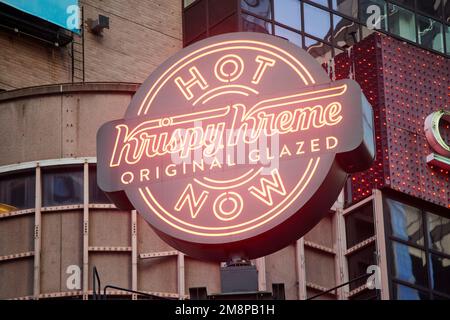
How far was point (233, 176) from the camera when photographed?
1944 centimetres

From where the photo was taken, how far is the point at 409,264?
111 feet

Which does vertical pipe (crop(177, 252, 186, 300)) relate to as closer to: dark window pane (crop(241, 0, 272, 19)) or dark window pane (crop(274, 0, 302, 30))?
dark window pane (crop(241, 0, 272, 19))

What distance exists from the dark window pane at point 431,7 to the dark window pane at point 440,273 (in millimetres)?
8930

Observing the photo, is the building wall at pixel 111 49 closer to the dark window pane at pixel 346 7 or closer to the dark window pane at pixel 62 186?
the dark window pane at pixel 346 7

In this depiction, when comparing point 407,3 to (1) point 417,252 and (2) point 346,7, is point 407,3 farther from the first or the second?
(1) point 417,252

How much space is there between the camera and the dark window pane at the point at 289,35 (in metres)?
37.4

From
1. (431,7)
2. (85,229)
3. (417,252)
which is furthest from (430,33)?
(85,229)

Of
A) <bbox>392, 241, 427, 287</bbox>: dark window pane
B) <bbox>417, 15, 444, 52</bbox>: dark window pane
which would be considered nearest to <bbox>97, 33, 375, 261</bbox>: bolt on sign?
<bbox>392, 241, 427, 287</bbox>: dark window pane

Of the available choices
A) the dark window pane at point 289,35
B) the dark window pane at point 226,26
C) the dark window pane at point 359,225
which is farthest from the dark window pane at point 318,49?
the dark window pane at point 359,225

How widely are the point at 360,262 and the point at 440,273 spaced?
2.75 meters

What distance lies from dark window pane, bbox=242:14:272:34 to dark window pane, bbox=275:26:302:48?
0.33 meters

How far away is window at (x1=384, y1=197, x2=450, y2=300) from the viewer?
1309 inches

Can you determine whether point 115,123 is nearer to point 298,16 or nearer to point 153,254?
point 153,254
